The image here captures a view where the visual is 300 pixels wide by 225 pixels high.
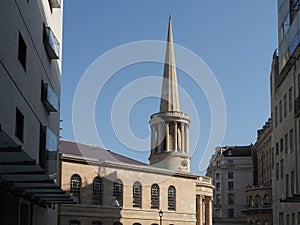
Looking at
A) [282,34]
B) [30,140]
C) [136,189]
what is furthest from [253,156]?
[30,140]

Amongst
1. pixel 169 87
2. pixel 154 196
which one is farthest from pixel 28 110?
pixel 169 87

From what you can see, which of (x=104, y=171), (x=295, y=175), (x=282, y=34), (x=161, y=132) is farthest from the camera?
(x=161, y=132)

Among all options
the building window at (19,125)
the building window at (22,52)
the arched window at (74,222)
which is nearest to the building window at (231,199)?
the arched window at (74,222)

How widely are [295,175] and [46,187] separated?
20969 millimetres

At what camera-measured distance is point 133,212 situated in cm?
6581

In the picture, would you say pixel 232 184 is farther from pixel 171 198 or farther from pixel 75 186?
pixel 75 186

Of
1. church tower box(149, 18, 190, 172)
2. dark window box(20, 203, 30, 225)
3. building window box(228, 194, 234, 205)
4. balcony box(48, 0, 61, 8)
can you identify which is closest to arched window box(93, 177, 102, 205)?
church tower box(149, 18, 190, 172)

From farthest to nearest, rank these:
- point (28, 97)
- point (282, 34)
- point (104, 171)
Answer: point (104, 171)
point (282, 34)
point (28, 97)

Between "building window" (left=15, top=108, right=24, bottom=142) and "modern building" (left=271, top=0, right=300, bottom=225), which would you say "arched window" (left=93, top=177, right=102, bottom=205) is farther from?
"building window" (left=15, top=108, right=24, bottom=142)

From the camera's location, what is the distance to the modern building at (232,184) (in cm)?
12469

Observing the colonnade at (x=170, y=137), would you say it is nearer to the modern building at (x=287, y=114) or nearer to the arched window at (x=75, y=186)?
→ the arched window at (x=75, y=186)

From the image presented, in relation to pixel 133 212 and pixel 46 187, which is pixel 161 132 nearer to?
pixel 133 212

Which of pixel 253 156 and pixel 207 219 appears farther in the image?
pixel 253 156

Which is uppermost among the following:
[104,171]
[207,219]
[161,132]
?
[161,132]
